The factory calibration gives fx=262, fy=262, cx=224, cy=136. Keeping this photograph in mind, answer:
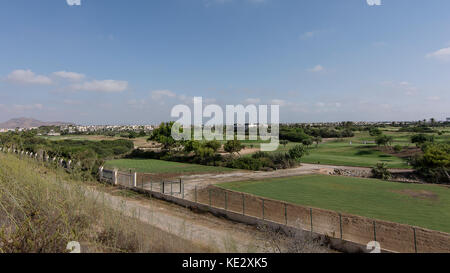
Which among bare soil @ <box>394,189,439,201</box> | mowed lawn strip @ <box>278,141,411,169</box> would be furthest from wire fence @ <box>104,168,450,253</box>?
mowed lawn strip @ <box>278,141,411,169</box>

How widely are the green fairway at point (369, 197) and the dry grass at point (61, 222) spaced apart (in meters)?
15.1

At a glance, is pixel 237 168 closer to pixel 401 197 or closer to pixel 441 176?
pixel 401 197

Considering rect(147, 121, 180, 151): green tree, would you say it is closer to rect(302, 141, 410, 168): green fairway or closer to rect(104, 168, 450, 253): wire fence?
rect(302, 141, 410, 168): green fairway

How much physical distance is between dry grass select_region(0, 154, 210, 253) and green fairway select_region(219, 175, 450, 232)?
1513 cm

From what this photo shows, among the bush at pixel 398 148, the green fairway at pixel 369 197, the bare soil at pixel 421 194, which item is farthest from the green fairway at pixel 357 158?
the bare soil at pixel 421 194

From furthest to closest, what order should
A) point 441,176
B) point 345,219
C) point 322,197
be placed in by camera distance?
point 441,176 < point 322,197 < point 345,219

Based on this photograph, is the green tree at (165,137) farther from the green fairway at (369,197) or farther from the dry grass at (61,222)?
the dry grass at (61,222)

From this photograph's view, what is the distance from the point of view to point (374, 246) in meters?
9.95

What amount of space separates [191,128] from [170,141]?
8092 mm

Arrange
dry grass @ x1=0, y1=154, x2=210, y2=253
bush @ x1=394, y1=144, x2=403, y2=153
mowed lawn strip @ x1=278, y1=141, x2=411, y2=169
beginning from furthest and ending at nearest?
bush @ x1=394, y1=144, x2=403, y2=153, mowed lawn strip @ x1=278, y1=141, x2=411, y2=169, dry grass @ x1=0, y1=154, x2=210, y2=253

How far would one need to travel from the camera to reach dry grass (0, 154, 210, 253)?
15.5 ft

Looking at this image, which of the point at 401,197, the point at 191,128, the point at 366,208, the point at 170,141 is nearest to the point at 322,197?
the point at 366,208

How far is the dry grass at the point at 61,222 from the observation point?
4738 millimetres
